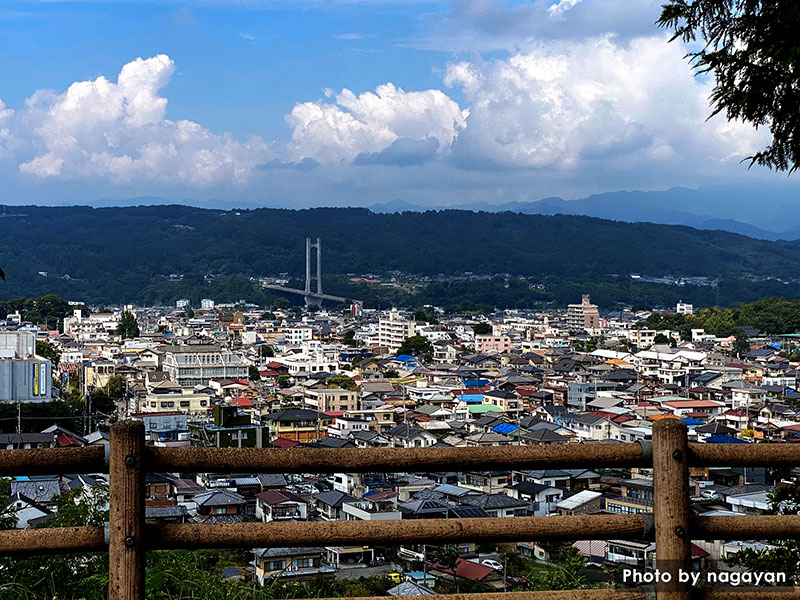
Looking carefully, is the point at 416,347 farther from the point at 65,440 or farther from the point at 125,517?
the point at 125,517

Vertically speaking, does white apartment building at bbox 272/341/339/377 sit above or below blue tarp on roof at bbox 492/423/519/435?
above

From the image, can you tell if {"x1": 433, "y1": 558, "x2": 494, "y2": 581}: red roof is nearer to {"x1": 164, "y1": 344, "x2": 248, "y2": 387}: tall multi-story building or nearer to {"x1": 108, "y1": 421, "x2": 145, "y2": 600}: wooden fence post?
{"x1": 108, "y1": 421, "x2": 145, "y2": 600}: wooden fence post

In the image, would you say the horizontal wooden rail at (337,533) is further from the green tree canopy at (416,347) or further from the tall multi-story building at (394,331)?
the tall multi-story building at (394,331)

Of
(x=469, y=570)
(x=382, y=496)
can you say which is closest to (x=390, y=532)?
(x=469, y=570)

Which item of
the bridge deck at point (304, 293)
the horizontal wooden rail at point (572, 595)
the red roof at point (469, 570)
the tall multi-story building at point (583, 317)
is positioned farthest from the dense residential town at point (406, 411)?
the bridge deck at point (304, 293)

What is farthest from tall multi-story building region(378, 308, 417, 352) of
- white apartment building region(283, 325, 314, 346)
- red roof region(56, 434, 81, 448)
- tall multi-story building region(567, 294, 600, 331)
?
red roof region(56, 434, 81, 448)

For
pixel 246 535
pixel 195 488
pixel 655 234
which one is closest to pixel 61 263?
pixel 655 234
